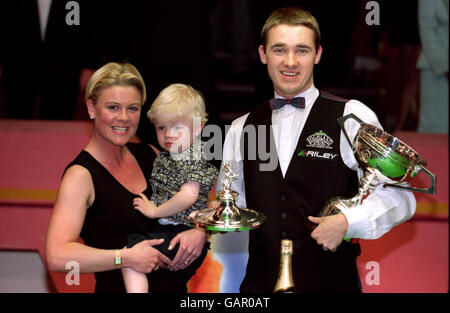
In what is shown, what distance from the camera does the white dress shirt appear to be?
5.40 ft

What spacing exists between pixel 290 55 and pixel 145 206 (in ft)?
2.09

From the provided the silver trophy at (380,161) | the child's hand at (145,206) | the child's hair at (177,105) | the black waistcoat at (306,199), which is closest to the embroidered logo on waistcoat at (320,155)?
the black waistcoat at (306,199)

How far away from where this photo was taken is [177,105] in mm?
1757

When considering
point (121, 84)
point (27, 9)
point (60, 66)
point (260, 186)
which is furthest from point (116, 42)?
point (260, 186)

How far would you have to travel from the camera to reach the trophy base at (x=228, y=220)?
159 cm

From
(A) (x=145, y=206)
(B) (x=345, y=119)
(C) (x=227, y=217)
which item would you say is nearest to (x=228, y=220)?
(C) (x=227, y=217)

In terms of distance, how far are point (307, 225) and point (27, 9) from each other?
6.72 ft

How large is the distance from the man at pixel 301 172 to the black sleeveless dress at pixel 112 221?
28 cm

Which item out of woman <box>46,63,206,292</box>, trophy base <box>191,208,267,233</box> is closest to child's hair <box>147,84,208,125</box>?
woman <box>46,63,206,292</box>

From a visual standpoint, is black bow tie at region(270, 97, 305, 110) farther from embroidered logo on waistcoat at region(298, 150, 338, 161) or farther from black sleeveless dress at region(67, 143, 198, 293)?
black sleeveless dress at region(67, 143, 198, 293)

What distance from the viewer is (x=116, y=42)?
267 cm

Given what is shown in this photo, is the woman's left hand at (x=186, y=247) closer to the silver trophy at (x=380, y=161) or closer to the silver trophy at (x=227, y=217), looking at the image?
the silver trophy at (x=227, y=217)

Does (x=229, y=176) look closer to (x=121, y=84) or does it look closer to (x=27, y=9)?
(x=121, y=84)

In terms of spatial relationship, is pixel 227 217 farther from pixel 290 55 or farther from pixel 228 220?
pixel 290 55
